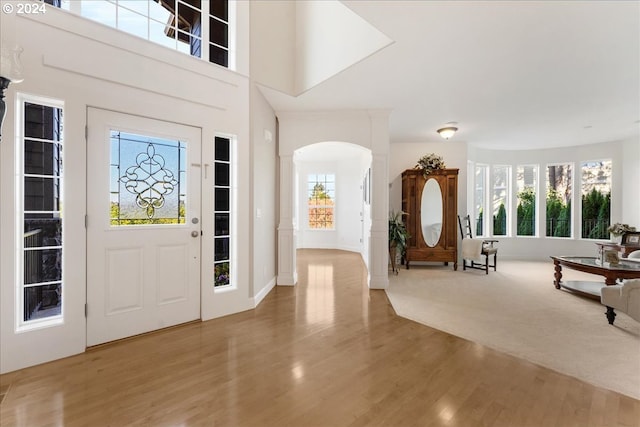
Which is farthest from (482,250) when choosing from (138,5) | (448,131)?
(138,5)

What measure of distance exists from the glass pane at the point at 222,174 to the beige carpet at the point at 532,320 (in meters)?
2.61

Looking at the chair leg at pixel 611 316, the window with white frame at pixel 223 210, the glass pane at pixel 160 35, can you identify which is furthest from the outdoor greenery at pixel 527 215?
the glass pane at pixel 160 35

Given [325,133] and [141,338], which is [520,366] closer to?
[141,338]

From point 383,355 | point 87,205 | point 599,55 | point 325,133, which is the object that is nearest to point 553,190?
point 599,55

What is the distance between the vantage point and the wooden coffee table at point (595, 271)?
381cm

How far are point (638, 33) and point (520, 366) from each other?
3066 millimetres

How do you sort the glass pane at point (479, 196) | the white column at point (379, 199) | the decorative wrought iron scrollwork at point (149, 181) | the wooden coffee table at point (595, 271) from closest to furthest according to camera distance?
the decorative wrought iron scrollwork at point (149, 181) < the wooden coffee table at point (595, 271) < the white column at point (379, 199) < the glass pane at point (479, 196)

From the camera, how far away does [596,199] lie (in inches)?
267

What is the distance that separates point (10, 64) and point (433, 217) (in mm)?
5997

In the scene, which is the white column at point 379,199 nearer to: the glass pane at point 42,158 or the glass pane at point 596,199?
the glass pane at point 42,158

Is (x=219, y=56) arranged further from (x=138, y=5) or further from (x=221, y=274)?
(x=221, y=274)

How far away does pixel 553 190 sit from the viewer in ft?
24.1

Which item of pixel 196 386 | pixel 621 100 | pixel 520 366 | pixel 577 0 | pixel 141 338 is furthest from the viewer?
pixel 621 100

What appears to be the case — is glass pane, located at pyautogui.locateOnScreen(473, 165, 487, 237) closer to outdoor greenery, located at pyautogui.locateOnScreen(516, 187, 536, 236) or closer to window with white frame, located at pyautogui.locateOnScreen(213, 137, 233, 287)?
outdoor greenery, located at pyautogui.locateOnScreen(516, 187, 536, 236)
